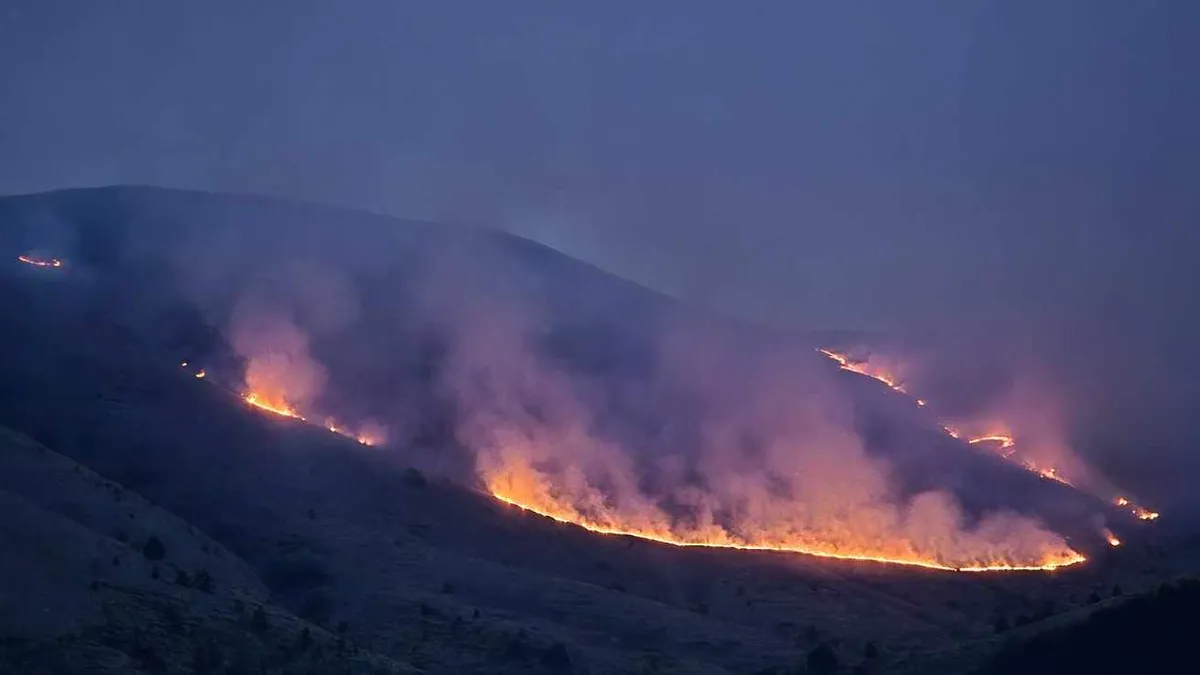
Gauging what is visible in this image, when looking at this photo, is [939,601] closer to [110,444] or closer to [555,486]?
[555,486]

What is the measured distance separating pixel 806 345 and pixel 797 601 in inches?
2160

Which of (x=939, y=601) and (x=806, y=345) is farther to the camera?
(x=806, y=345)

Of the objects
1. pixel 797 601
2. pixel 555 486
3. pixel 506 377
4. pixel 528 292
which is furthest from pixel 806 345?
pixel 797 601

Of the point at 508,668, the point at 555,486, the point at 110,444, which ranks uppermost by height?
the point at 555,486

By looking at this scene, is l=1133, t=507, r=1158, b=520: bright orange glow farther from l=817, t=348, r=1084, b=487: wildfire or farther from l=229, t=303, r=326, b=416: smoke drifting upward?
l=229, t=303, r=326, b=416: smoke drifting upward

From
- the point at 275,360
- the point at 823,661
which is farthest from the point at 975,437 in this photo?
the point at 275,360

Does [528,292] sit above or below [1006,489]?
above

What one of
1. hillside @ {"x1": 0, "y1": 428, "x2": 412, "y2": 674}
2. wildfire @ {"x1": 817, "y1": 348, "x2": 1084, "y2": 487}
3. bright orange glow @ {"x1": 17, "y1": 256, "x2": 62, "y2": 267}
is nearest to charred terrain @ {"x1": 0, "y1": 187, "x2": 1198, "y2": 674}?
hillside @ {"x1": 0, "y1": 428, "x2": 412, "y2": 674}

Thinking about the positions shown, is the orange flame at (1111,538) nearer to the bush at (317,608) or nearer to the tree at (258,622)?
the bush at (317,608)

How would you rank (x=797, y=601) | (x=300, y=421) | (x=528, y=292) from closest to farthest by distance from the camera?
(x=797, y=601), (x=300, y=421), (x=528, y=292)

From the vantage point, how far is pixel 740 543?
207 feet

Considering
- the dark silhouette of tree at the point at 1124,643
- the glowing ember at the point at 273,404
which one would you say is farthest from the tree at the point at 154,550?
the dark silhouette of tree at the point at 1124,643

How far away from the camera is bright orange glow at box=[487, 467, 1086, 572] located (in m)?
62.2

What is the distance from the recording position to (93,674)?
2866 cm
